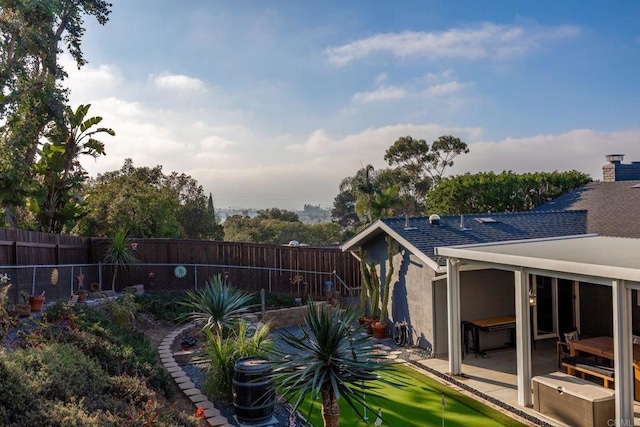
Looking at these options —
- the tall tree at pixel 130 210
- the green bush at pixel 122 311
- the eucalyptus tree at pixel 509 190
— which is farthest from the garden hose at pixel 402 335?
the eucalyptus tree at pixel 509 190

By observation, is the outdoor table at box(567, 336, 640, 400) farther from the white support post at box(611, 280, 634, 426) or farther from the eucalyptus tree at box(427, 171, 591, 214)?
the eucalyptus tree at box(427, 171, 591, 214)

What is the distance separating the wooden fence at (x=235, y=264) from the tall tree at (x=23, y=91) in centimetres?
336

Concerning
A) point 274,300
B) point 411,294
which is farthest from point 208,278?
point 411,294

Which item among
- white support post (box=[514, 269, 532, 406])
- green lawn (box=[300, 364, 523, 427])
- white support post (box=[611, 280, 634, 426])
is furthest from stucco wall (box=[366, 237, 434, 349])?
white support post (box=[611, 280, 634, 426])

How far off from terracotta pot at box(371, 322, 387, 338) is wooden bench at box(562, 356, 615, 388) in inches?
218

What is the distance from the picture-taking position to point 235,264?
19.0 m

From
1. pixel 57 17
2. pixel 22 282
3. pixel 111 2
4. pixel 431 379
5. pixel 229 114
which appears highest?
pixel 111 2

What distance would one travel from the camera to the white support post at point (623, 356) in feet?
22.1

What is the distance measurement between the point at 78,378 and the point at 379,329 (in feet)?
29.2

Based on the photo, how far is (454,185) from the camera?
27.0 m

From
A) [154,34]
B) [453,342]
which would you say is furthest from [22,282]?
[453,342]

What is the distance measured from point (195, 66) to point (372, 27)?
6.87m

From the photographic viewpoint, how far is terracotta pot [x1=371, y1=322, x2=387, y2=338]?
45.0 ft

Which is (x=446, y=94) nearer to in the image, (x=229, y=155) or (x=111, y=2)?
(x=229, y=155)
